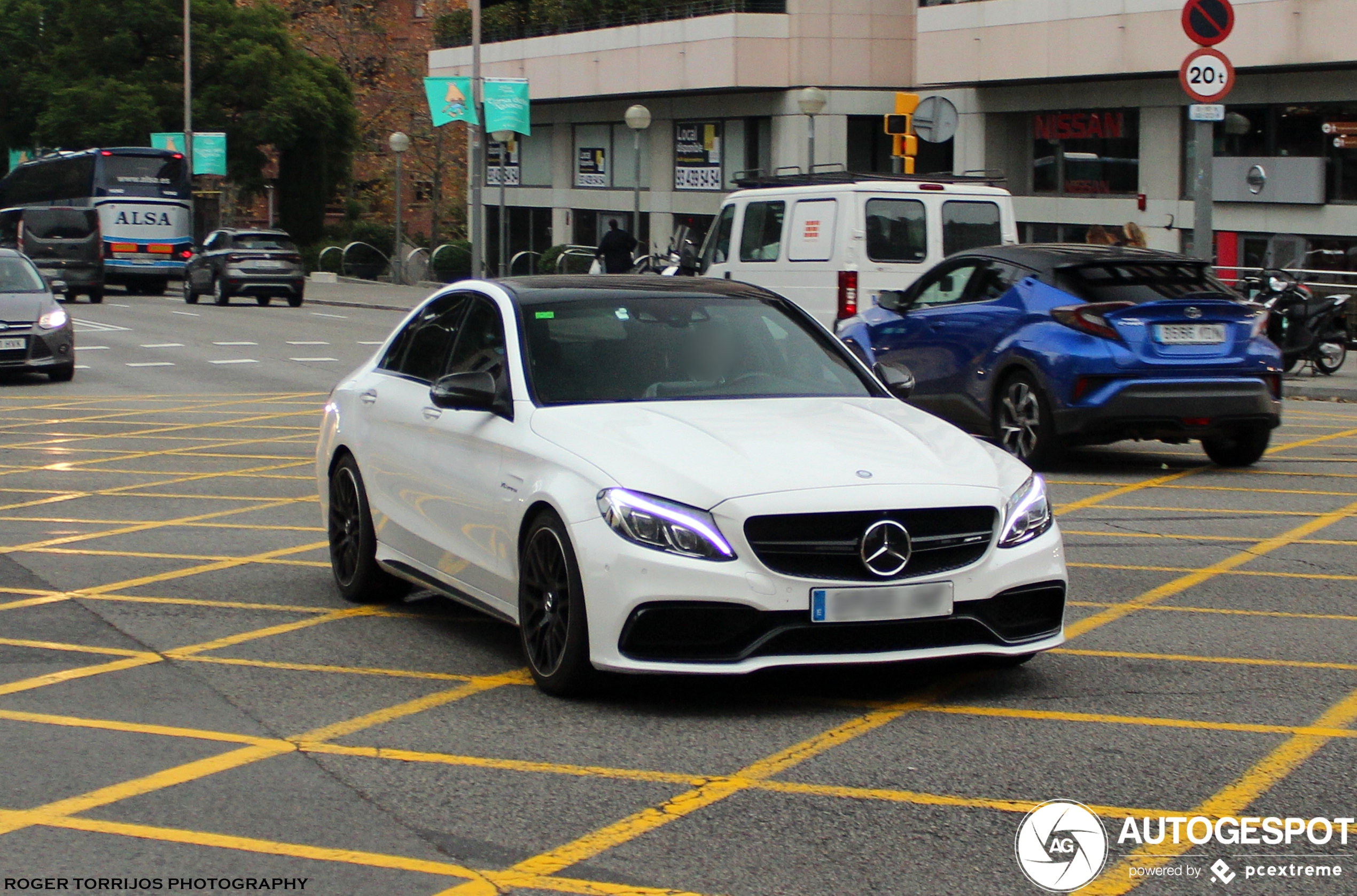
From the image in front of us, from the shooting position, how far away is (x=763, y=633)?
6.04 m

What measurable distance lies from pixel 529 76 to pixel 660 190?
238 inches

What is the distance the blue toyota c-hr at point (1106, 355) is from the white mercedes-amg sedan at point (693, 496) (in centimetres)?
472

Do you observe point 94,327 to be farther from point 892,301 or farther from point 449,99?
point 892,301

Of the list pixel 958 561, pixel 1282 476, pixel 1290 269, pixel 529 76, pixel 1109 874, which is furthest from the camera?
pixel 529 76

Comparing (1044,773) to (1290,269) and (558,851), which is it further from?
(1290,269)

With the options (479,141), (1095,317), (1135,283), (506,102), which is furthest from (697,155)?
(1095,317)

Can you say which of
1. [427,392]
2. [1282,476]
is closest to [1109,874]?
[427,392]

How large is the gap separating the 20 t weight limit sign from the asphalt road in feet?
29.0

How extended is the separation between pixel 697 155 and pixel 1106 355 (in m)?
34.1

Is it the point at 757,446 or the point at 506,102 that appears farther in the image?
the point at 506,102

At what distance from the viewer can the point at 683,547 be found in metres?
5.99

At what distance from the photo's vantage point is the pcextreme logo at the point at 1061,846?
455 centimetres

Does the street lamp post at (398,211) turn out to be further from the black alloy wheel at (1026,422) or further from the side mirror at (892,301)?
the black alloy wheel at (1026,422)

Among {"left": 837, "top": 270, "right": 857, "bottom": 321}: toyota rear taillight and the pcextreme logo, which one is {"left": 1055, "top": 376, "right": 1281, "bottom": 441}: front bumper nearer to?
{"left": 837, "top": 270, "right": 857, "bottom": 321}: toyota rear taillight
